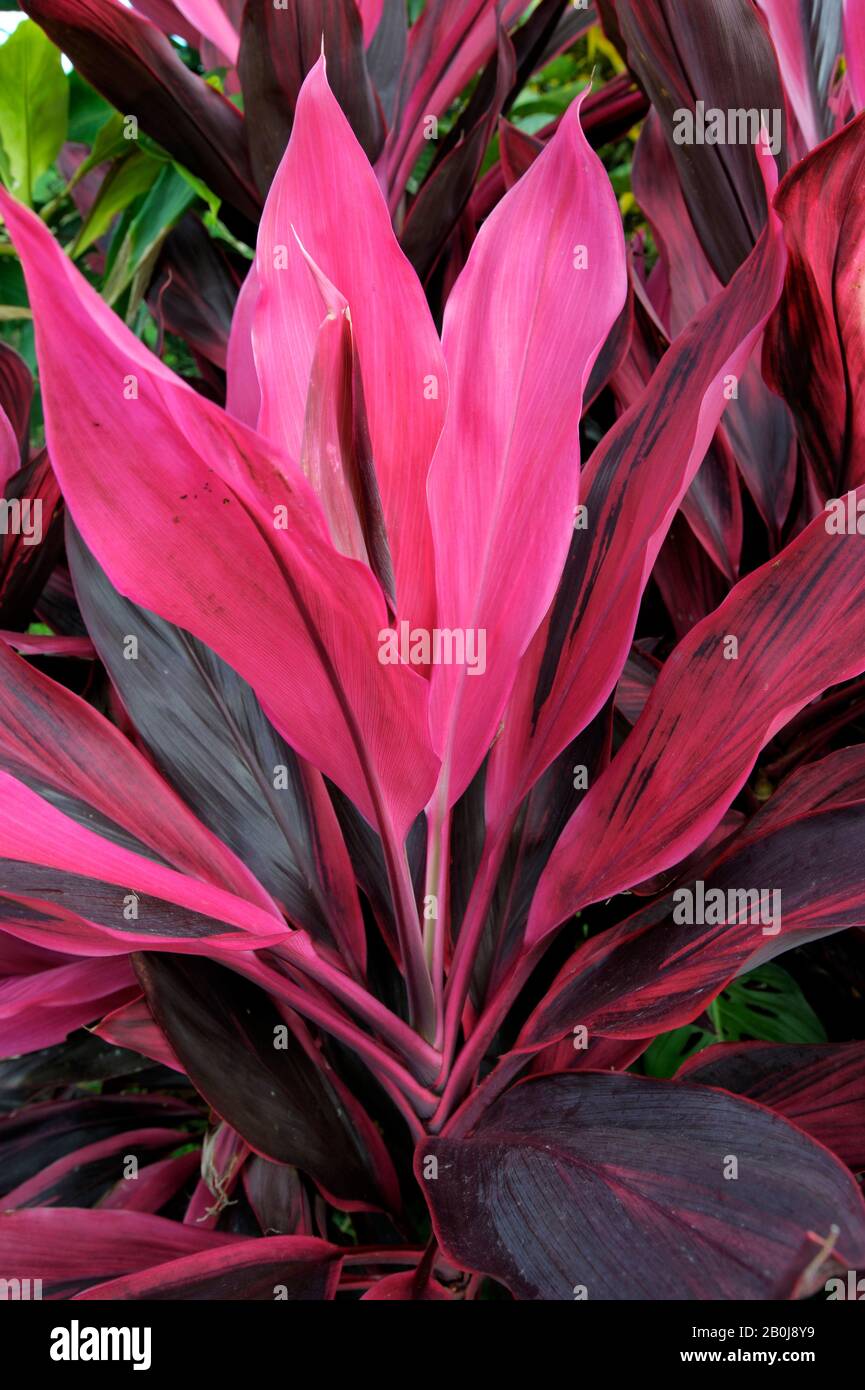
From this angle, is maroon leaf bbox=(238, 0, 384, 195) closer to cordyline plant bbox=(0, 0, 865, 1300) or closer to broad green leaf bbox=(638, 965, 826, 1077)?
cordyline plant bbox=(0, 0, 865, 1300)

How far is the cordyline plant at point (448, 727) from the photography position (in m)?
0.38

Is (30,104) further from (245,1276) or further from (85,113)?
(245,1276)

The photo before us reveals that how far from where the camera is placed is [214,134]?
26.9 inches

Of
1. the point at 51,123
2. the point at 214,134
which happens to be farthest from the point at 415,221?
the point at 51,123

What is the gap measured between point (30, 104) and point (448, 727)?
837mm

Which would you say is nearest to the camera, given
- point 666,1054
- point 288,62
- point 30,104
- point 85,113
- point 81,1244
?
point 81,1244

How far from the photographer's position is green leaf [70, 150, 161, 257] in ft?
2.68

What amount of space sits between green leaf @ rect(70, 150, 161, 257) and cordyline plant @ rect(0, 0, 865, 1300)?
16 cm

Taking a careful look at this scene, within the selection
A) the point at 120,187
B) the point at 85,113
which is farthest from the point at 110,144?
the point at 85,113

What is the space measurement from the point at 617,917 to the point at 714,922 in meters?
0.23

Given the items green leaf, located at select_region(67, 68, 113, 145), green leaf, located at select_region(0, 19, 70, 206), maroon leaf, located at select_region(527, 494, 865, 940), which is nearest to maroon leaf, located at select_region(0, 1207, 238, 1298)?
maroon leaf, located at select_region(527, 494, 865, 940)

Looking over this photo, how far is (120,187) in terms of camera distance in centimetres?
83

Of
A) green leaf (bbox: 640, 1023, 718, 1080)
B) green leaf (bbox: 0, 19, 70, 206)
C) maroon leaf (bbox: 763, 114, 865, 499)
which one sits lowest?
green leaf (bbox: 640, 1023, 718, 1080)

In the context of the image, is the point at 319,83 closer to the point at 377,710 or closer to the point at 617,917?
the point at 377,710
